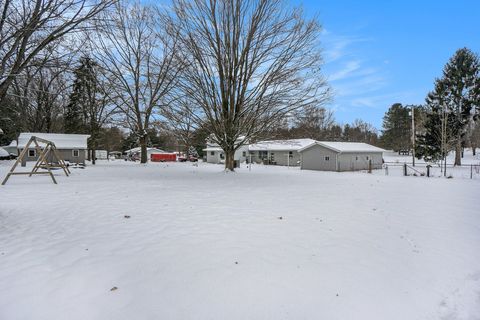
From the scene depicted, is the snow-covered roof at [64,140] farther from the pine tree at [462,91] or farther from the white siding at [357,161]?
the pine tree at [462,91]

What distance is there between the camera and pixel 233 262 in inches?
181

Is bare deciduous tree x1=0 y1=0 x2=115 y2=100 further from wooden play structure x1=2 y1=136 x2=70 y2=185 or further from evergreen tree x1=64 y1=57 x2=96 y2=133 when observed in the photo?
evergreen tree x1=64 y1=57 x2=96 y2=133

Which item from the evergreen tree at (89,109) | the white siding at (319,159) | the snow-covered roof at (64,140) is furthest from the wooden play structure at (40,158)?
the white siding at (319,159)

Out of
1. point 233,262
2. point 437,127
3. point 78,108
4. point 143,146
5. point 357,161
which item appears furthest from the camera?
point 437,127

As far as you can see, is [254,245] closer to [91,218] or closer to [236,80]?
[91,218]

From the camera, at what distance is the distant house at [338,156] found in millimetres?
31203

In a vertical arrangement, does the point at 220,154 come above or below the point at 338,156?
above

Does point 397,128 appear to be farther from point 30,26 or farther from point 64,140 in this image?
point 30,26

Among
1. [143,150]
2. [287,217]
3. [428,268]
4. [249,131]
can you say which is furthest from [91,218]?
[143,150]

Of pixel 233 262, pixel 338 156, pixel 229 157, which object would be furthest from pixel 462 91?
pixel 233 262

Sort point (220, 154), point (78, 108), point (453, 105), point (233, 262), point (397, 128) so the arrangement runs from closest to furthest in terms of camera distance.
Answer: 1. point (233, 262)
2. point (78, 108)
3. point (453, 105)
4. point (220, 154)
5. point (397, 128)

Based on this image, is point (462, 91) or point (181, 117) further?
point (462, 91)

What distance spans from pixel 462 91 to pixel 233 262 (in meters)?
43.6

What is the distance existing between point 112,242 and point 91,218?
77.1 inches
